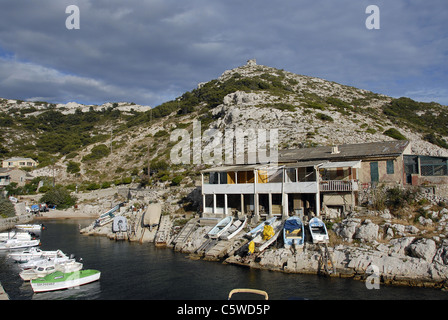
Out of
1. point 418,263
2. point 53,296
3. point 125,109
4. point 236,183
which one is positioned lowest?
point 53,296

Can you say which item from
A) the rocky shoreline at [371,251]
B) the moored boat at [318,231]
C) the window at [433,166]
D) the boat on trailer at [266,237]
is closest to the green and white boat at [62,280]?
the rocky shoreline at [371,251]

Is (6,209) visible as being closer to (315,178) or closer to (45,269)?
(45,269)

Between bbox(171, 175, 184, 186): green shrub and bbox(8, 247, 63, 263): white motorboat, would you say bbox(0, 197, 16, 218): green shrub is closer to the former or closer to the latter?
bbox(8, 247, 63, 263): white motorboat

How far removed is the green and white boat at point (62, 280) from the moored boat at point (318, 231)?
15518 mm

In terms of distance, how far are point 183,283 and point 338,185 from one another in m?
15.6

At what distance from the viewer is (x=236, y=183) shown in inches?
1240

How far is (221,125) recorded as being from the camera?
68000 mm

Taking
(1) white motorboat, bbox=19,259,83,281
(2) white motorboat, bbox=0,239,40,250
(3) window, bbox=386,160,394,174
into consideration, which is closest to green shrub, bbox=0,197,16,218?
(2) white motorboat, bbox=0,239,40,250

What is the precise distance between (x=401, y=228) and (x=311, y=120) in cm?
4023

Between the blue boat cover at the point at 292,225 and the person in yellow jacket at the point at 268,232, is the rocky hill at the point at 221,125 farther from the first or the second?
the blue boat cover at the point at 292,225

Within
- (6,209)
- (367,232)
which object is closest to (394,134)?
(367,232)

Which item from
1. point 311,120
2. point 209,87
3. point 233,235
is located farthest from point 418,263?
point 209,87

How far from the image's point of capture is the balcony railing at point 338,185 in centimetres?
2651
